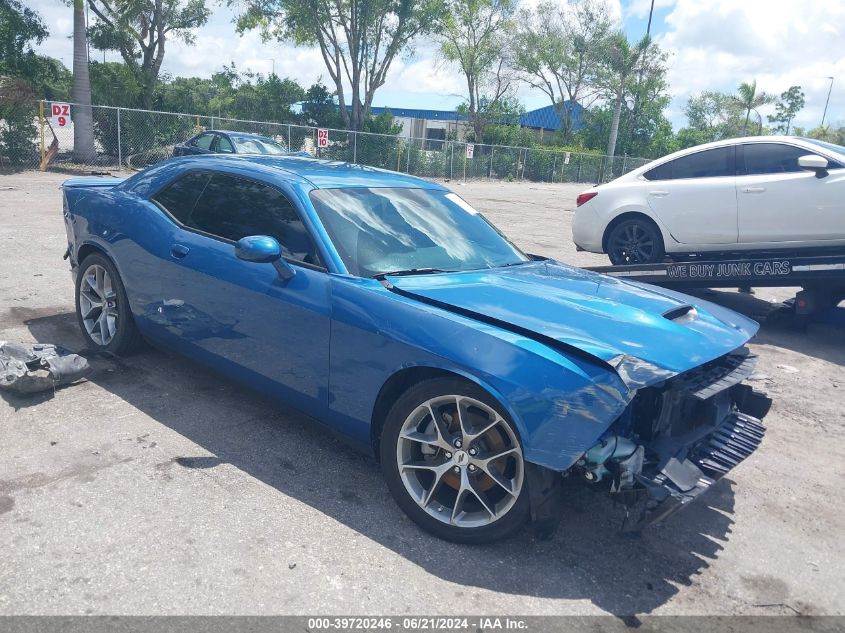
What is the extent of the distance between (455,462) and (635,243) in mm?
6308

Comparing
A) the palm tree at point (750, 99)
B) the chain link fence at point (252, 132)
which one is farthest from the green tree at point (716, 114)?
the chain link fence at point (252, 132)

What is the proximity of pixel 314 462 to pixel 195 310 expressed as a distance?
1.24 metres

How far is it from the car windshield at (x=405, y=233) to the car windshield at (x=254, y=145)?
12824 mm

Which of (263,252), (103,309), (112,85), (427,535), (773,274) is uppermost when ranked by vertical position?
(112,85)

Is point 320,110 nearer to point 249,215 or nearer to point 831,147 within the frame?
point 831,147

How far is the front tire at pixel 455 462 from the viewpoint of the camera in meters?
3.07

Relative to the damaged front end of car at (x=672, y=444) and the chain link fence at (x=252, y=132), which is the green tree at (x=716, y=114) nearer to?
the chain link fence at (x=252, y=132)

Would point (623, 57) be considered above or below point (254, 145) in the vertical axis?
above

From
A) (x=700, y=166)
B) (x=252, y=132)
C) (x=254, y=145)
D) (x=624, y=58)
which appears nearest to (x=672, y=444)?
(x=700, y=166)

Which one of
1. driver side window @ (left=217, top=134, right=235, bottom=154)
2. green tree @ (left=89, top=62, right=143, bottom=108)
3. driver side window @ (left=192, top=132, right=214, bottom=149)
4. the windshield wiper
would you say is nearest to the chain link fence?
green tree @ (left=89, top=62, right=143, bottom=108)

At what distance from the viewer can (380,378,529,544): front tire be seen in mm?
3070

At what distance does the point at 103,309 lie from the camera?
204 inches

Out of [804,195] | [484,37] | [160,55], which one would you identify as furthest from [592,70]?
[804,195]

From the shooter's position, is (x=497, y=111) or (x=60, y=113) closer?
(x=60, y=113)
